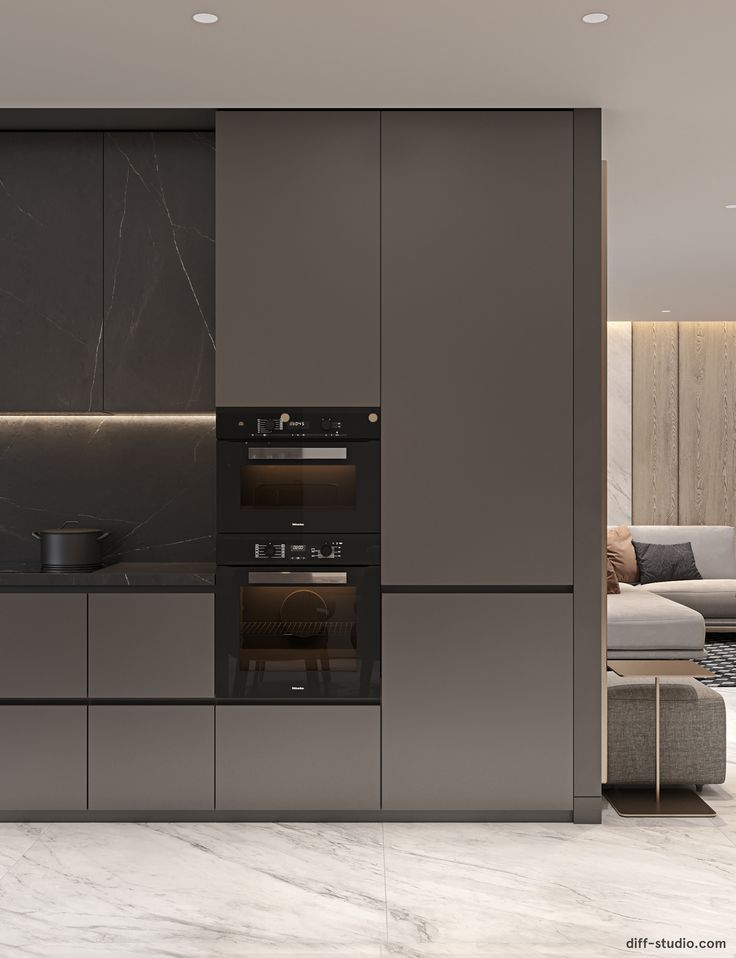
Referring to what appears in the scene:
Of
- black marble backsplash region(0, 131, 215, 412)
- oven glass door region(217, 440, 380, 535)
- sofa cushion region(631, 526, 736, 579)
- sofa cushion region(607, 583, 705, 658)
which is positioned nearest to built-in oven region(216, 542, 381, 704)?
oven glass door region(217, 440, 380, 535)

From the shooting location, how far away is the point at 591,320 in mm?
3416

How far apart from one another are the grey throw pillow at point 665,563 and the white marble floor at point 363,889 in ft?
13.5

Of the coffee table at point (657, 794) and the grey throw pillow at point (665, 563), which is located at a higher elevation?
the grey throw pillow at point (665, 563)

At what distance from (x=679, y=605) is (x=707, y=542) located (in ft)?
6.05

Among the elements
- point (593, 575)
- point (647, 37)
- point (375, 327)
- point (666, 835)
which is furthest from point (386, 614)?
point (647, 37)

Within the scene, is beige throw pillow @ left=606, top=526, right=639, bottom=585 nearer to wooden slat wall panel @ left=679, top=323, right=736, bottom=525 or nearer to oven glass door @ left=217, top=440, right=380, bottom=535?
wooden slat wall panel @ left=679, top=323, right=736, bottom=525

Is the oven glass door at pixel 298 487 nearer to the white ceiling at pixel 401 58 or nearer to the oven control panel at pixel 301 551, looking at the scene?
the oven control panel at pixel 301 551

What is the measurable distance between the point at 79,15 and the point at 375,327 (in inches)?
54.0

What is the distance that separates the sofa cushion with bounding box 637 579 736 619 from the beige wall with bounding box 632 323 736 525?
3.06 ft

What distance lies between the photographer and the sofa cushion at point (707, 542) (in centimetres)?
776

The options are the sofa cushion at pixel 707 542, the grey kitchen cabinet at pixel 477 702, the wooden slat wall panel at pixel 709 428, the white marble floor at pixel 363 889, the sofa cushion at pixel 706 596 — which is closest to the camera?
the white marble floor at pixel 363 889

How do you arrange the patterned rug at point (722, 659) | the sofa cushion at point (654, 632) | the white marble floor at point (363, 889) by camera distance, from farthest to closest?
the sofa cushion at point (654, 632) < the patterned rug at point (722, 659) < the white marble floor at point (363, 889)

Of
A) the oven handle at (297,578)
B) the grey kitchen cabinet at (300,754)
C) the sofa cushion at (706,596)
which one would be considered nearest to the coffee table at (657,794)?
the grey kitchen cabinet at (300,754)

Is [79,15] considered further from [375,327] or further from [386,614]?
[386,614]
